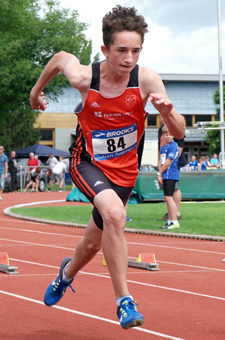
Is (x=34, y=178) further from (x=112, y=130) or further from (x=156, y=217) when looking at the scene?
(x=112, y=130)

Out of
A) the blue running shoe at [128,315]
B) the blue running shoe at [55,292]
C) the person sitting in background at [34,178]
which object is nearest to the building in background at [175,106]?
the person sitting in background at [34,178]

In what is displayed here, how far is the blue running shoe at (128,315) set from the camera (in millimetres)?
3318

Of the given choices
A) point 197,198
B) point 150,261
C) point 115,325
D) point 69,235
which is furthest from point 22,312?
point 197,198

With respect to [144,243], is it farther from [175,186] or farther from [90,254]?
[90,254]

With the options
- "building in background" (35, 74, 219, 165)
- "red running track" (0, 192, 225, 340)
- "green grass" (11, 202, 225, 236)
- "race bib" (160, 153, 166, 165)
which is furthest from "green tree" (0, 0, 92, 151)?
"red running track" (0, 192, 225, 340)

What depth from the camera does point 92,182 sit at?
3873 millimetres

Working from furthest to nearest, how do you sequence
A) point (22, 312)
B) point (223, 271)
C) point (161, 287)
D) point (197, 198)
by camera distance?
point (197, 198) → point (223, 271) → point (161, 287) → point (22, 312)

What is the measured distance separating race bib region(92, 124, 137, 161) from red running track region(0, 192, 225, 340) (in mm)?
1255

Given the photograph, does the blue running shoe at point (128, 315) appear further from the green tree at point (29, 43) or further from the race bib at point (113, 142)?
the green tree at point (29, 43)

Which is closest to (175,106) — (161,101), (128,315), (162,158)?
(162,158)

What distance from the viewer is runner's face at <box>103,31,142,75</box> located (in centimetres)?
361

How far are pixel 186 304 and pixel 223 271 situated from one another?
1.77 meters

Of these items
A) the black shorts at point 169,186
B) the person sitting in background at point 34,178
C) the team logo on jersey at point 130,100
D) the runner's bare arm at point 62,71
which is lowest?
the person sitting in background at point 34,178

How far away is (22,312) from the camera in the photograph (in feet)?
14.5
